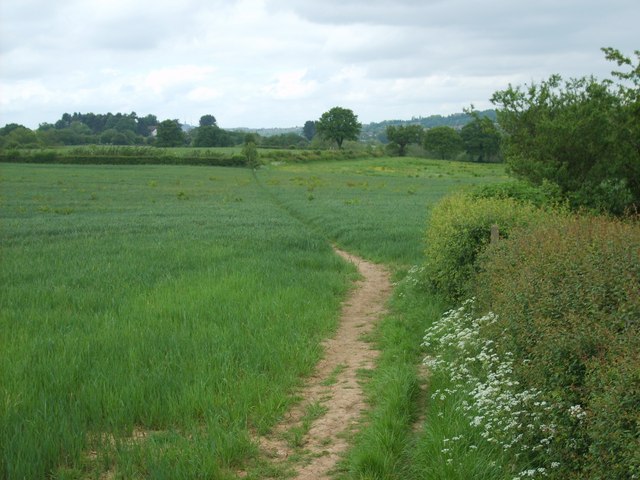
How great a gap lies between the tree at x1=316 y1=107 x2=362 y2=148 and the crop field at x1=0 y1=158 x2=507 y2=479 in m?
98.6

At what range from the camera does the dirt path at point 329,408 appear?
18.4 feet

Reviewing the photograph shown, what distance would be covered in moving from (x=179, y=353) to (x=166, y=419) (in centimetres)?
→ 163

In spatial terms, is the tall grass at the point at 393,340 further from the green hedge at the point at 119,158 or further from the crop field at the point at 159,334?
the green hedge at the point at 119,158

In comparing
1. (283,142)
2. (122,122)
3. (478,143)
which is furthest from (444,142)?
(122,122)

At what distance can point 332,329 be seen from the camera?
9828 mm

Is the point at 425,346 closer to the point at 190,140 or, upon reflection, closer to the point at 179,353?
the point at 179,353

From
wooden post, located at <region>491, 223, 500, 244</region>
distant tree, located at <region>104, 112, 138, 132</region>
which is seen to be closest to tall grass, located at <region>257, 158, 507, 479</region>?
wooden post, located at <region>491, 223, 500, 244</region>

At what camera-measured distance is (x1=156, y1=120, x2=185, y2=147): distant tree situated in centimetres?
12369

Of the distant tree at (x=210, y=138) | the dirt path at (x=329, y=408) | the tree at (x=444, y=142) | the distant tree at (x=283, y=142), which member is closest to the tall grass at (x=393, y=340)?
the dirt path at (x=329, y=408)

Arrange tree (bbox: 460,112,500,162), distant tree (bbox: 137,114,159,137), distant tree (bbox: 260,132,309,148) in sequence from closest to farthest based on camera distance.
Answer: tree (bbox: 460,112,500,162) < distant tree (bbox: 260,132,309,148) < distant tree (bbox: 137,114,159,137)

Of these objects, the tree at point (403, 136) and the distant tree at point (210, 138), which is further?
the distant tree at point (210, 138)

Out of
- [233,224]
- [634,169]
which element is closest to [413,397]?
[634,169]

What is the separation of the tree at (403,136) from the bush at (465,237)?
103m

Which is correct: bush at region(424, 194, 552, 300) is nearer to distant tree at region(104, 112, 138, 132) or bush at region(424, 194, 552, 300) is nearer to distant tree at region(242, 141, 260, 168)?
distant tree at region(242, 141, 260, 168)
